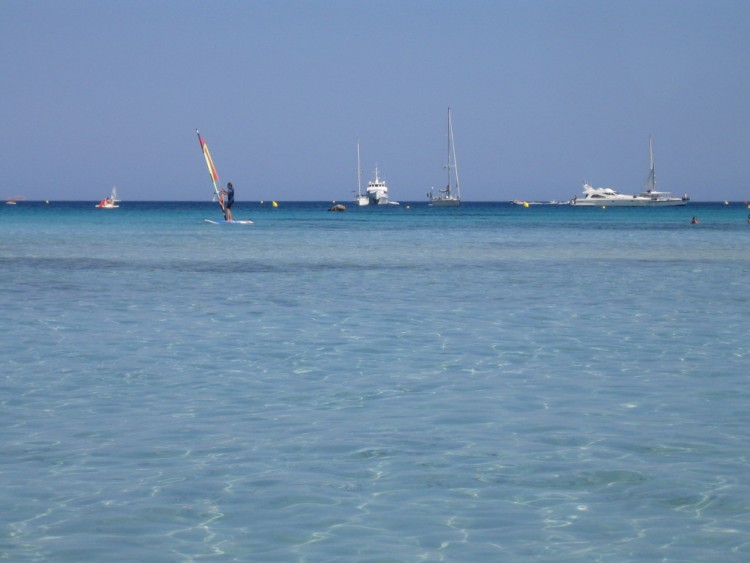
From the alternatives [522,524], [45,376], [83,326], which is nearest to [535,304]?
[83,326]

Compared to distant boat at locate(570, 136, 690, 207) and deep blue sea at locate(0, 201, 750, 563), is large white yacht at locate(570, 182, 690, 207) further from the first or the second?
deep blue sea at locate(0, 201, 750, 563)

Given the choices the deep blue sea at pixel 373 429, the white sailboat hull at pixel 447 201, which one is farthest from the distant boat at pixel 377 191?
the deep blue sea at pixel 373 429

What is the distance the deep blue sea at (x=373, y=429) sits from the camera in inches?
297

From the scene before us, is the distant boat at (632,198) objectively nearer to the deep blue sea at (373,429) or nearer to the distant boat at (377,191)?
the distant boat at (377,191)

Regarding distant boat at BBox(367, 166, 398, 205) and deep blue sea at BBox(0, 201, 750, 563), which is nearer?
deep blue sea at BBox(0, 201, 750, 563)

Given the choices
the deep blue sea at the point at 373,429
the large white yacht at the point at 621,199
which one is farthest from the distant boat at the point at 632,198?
the deep blue sea at the point at 373,429

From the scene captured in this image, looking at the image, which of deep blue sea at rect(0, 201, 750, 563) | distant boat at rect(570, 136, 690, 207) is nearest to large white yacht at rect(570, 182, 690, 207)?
distant boat at rect(570, 136, 690, 207)

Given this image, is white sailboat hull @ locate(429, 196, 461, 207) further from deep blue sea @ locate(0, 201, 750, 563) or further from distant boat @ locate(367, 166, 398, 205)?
deep blue sea @ locate(0, 201, 750, 563)

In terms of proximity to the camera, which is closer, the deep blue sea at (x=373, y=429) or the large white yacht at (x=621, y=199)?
the deep blue sea at (x=373, y=429)

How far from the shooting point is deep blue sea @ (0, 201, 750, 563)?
7.54 meters

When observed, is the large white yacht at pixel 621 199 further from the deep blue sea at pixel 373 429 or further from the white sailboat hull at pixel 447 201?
the deep blue sea at pixel 373 429

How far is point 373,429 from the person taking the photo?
10445 millimetres

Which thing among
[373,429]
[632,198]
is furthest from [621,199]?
[373,429]

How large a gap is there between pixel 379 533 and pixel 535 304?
597 inches
